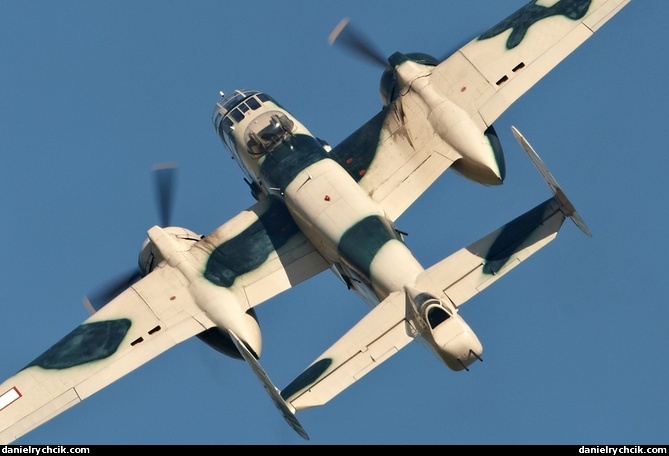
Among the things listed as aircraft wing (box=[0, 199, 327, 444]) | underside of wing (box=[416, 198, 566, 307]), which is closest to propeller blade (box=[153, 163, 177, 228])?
aircraft wing (box=[0, 199, 327, 444])

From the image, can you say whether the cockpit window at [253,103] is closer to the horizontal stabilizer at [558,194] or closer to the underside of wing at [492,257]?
the underside of wing at [492,257]

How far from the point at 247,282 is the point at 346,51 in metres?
9.93

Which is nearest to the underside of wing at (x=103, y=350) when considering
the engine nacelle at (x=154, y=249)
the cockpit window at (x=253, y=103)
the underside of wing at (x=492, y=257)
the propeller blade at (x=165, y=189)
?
the engine nacelle at (x=154, y=249)

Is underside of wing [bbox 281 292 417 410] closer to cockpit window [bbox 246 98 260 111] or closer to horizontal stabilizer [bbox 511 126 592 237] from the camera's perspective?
horizontal stabilizer [bbox 511 126 592 237]

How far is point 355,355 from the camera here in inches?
1993

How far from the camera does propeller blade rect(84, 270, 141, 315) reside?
56344mm

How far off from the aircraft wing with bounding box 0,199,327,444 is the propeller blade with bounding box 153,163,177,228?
1.73 m

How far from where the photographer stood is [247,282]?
55469 millimetres

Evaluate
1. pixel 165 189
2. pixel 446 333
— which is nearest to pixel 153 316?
pixel 165 189

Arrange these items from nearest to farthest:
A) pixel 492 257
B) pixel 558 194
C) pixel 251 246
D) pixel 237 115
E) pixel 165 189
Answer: pixel 558 194
pixel 492 257
pixel 251 246
pixel 165 189
pixel 237 115

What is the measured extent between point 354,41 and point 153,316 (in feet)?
41.6

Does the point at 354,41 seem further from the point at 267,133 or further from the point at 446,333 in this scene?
the point at 446,333

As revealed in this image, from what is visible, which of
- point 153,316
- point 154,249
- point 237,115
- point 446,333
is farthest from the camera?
point 237,115

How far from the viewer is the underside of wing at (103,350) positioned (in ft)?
177
